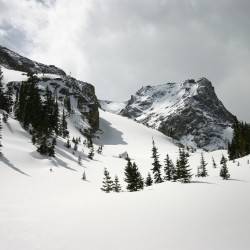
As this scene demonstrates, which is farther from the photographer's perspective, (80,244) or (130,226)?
(130,226)

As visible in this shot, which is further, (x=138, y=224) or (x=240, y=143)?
(x=240, y=143)

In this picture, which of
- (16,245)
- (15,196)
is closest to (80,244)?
(16,245)

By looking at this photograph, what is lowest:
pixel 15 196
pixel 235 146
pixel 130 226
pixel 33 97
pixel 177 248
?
pixel 177 248

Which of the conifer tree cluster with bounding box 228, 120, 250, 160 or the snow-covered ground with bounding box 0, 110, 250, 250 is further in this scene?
the conifer tree cluster with bounding box 228, 120, 250, 160

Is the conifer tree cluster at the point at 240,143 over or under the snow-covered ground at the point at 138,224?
over

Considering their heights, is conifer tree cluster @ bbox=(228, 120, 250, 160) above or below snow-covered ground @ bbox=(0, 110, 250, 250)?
above

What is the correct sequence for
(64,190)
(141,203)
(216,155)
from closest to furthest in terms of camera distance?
(141,203), (64,190), (216,155)

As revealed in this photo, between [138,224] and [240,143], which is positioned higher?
[240,143]

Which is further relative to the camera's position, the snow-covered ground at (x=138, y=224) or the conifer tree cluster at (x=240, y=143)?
the conifer tree cluster at (x=240, y=143)

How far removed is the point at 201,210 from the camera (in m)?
17.9

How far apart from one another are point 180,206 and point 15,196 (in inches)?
652

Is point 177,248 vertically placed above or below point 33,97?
below

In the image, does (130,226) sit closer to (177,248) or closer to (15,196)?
(177,248)

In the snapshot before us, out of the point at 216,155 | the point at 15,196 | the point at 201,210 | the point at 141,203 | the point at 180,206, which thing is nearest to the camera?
the point at 201,210
